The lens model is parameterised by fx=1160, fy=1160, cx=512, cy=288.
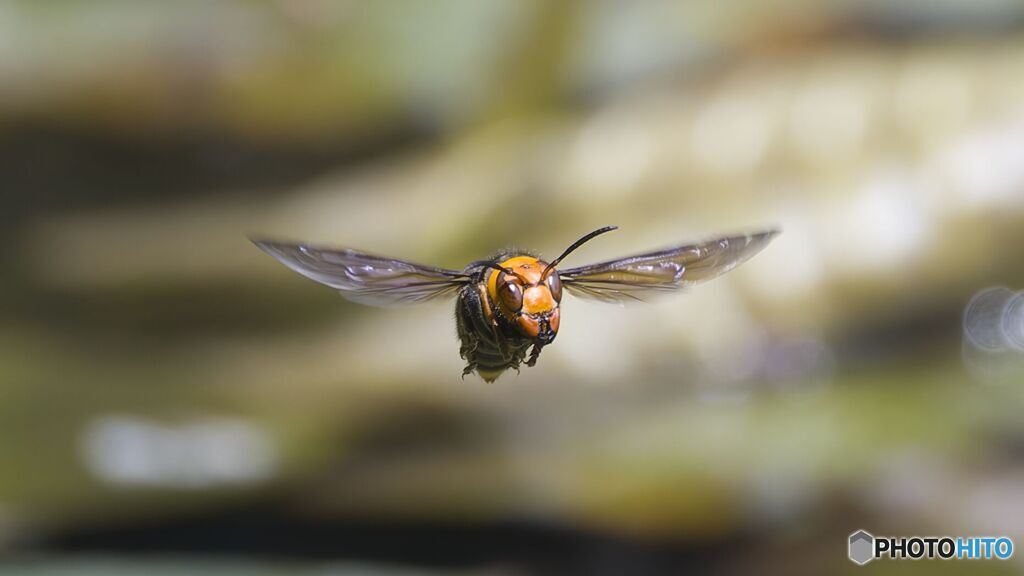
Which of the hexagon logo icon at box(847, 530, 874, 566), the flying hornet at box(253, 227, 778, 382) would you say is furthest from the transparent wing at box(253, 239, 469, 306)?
the hexagon logo icon at box(847, 530, 874, 566)

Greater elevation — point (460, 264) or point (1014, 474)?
point (460, 264)

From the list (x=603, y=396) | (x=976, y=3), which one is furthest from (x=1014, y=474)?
(x=976, y=3)

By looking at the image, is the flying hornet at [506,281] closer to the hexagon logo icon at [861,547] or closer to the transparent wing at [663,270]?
the transparent wing at [663,270]

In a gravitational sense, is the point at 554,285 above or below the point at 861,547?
below

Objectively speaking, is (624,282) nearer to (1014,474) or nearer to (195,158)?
(1014,474)

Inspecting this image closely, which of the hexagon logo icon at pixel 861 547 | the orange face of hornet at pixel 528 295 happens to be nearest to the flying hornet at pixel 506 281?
the orange face of hornet at pixel 528 295

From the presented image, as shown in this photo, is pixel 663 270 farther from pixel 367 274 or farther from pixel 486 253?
pixel 486 253

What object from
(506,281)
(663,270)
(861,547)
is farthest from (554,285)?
(861,547)
